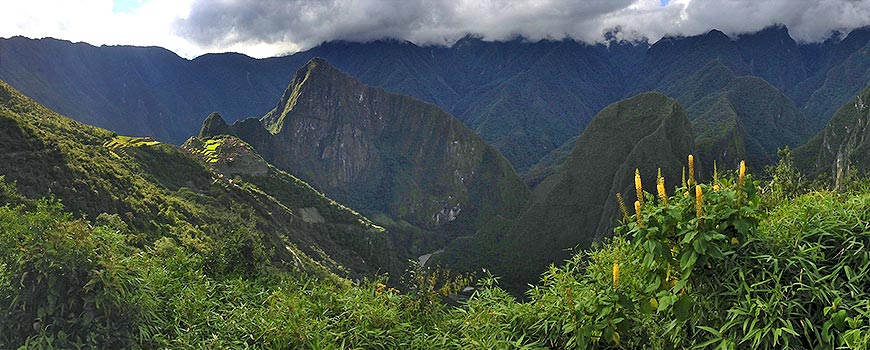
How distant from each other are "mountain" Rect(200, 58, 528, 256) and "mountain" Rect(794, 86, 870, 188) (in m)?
75.2

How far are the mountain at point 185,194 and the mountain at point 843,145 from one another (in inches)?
2910

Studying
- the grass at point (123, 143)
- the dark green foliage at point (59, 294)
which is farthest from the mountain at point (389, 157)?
the dark green foliage at point (59, 294)

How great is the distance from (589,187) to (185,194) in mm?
76925

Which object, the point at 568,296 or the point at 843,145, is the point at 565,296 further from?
the point at 843,145

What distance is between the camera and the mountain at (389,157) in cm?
15900

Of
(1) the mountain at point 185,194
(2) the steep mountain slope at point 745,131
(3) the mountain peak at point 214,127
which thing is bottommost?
(2) the steep mountain slope at point 745,131

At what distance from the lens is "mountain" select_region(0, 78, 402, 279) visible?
25141mm

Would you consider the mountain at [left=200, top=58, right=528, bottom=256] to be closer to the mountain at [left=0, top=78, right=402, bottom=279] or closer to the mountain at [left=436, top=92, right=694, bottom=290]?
the mountain at [left=436, top=92, right=694, bottom=290]

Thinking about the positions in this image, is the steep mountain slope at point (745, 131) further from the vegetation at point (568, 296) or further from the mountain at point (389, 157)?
the vegetation at point (568, 296)

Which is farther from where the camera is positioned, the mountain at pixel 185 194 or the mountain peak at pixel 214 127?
the mountain peak at pixel 214 127

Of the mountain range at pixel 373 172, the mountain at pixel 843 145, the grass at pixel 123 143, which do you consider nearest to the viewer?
the mountain range at pixel 373 172

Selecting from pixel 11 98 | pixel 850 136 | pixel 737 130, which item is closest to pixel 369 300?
pixel 11 98

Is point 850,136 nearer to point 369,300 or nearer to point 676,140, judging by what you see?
point 676,140

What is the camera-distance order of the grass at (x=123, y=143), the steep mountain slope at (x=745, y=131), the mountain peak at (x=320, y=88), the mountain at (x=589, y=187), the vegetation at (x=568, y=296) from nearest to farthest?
the vegetation at (x=568, y=296)
the grass at (x=123, y=143)
the mountain at (x=589, y=187)
the steep mountain slope at (x=745, y=131)
the mountain peak at (x=320, y=88)
